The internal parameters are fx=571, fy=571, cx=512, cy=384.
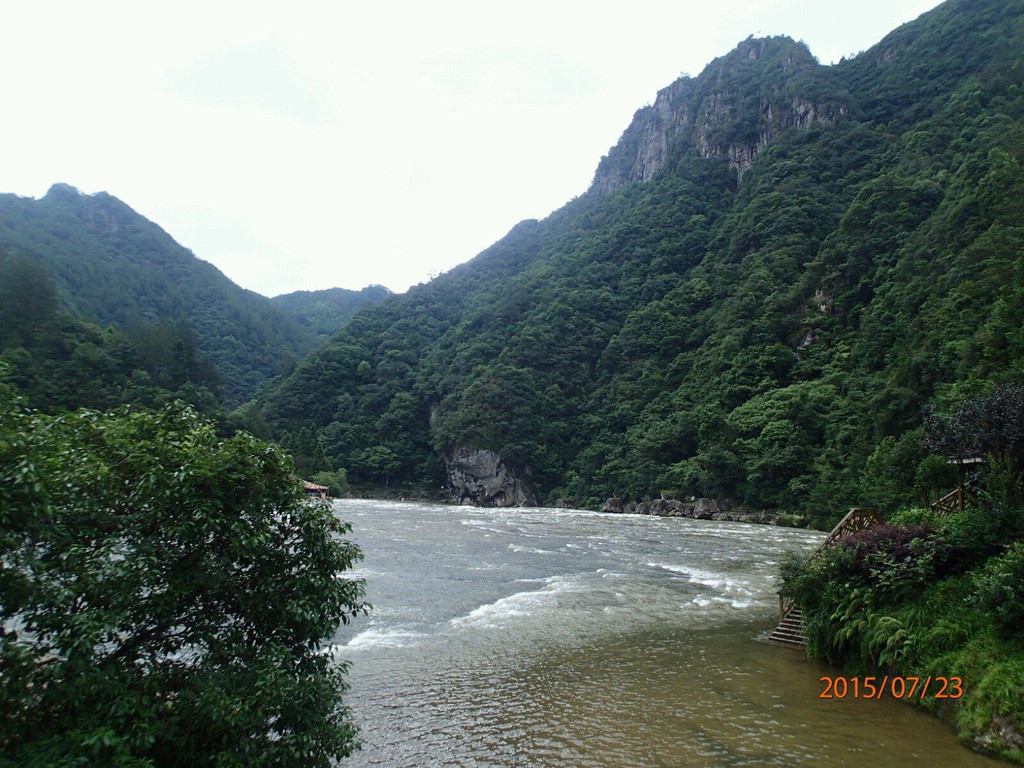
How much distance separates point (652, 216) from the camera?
140625mm

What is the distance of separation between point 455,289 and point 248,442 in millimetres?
151295

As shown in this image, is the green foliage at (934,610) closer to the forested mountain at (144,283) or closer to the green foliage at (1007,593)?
the green foliage at (1007,593)

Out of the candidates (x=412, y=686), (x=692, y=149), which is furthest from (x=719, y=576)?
(x=692, y=149)

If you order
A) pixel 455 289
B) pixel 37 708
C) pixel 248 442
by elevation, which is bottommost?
pixel 37 708

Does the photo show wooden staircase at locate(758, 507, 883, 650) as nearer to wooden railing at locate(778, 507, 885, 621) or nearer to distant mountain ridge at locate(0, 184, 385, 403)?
wooden railing at locate(778, 507, 885, 621)

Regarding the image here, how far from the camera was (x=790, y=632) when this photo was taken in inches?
527

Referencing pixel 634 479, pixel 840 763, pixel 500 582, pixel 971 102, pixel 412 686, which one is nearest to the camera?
→ pixel 840 763

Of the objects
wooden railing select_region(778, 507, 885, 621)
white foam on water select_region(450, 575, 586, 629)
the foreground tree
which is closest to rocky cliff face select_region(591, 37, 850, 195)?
wooden railing select_region(778, 507, 885, 621)

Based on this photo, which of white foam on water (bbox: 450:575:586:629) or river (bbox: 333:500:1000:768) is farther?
white foam on water (bbox: 450:575:586:629)

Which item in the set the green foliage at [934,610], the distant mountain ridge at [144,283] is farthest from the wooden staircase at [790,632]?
the distant mountain ridge at [144,283]

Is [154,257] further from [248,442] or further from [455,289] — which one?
[248,442]

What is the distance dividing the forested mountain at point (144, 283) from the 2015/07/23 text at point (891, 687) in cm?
11572

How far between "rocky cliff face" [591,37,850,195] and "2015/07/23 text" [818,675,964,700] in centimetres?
14500

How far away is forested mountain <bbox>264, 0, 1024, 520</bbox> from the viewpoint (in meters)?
54.5
